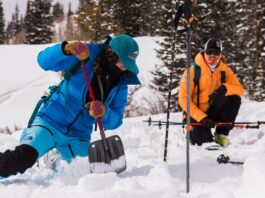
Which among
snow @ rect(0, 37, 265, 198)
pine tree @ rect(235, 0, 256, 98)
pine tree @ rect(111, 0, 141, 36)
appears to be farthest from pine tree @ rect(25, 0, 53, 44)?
snow @ rect(0, 37, 265, 198)

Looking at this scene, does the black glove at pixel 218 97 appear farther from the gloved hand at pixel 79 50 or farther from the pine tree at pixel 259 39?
the pine tree at pixel 259 39

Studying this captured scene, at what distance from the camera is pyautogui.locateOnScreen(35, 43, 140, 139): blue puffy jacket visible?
13.3 feet

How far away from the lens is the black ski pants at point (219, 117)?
5730 mm

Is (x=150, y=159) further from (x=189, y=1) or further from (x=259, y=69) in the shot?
(x=259, y=69)

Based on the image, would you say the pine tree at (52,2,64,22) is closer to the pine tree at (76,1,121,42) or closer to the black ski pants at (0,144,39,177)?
the pine tree at (76,1,121,42)

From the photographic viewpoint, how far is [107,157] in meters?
3.70

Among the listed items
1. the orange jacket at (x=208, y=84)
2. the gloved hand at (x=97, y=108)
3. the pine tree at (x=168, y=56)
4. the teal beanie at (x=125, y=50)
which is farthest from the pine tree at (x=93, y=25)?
the gloved hand at (x=97, y=108)

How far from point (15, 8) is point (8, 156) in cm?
9994

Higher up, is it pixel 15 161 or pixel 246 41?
pixel 246 41

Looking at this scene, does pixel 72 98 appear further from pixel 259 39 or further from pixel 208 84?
pixel 259 39

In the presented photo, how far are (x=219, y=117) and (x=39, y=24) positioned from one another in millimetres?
45742

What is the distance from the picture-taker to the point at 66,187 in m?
3.03

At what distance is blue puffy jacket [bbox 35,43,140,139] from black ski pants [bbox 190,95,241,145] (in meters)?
1.81

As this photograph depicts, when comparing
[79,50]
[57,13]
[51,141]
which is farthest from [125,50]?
[57,13]
